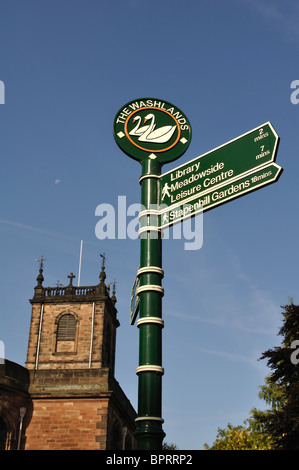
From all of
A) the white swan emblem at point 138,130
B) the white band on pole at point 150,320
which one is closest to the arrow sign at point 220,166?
the white swan emblem at point 138,130

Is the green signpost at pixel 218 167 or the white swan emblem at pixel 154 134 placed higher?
the white swan emblem at pixel 154 134

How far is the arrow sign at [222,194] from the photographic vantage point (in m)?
4.88

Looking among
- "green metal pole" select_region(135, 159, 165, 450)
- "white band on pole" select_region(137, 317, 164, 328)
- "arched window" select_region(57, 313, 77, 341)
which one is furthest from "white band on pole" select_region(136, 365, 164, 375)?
"arched window" select_region(57, 313, 77, 341)

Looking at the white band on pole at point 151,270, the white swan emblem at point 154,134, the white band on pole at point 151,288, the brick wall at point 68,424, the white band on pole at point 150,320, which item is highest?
the brick wall at point 68,424

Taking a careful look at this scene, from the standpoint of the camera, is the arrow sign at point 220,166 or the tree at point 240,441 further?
the tree at point 240,441

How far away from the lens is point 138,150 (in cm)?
585

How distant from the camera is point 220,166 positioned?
5316mm

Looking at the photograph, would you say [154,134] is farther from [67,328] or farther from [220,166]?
[67,328]

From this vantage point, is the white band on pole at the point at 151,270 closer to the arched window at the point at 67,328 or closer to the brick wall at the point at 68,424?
the brick wall at the point at 68,424

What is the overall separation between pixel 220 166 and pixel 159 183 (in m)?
0.70

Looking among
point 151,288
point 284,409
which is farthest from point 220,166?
point 284,409

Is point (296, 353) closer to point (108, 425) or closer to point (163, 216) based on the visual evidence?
point (108, 425)

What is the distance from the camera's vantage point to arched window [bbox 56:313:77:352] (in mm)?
35781

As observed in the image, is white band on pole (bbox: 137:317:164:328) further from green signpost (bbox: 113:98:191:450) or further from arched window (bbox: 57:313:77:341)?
arched window (bbox: 57:313:77:341)
